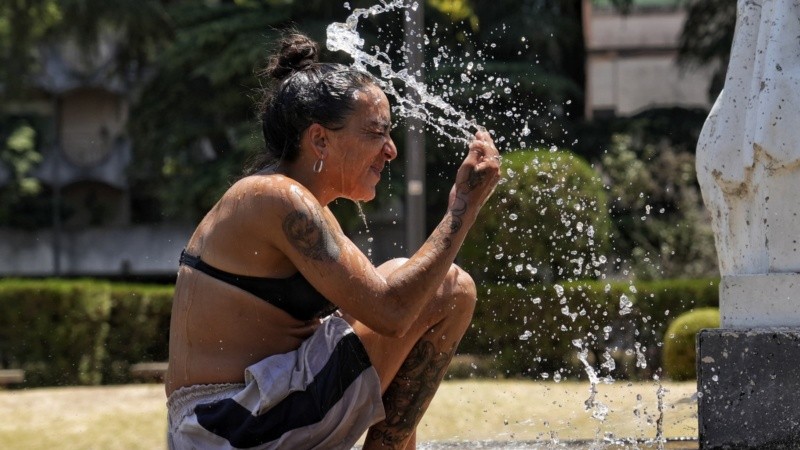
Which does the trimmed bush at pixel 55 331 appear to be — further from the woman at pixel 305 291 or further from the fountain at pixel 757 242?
the woman at pixel 305 291

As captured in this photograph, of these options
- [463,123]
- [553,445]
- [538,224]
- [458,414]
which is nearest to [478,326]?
[538,224]

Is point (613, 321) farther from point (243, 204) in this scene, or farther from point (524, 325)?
point (243, 204)

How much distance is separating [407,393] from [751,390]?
109 centimetres

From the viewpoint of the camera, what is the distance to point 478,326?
1213 centimetres

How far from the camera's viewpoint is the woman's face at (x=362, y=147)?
335 centimetres

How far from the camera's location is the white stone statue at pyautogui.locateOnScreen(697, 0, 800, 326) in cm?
398

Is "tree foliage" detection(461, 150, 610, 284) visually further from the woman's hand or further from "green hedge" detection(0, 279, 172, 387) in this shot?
the woman's hand

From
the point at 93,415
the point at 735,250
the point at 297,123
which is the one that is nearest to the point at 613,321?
the point at 93,415

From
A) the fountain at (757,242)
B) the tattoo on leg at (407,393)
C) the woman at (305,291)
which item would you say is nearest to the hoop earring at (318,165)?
the woman at (305,291)

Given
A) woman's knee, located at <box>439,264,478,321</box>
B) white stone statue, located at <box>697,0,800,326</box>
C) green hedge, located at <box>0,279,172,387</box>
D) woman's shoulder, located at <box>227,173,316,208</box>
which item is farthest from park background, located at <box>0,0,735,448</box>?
woman's knee, located at <box>439,264,478,321</box>

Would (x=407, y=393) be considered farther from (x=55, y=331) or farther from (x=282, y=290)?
(x=55, y=331)

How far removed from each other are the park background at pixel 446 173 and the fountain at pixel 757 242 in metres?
0.63

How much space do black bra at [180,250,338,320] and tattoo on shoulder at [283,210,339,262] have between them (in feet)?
0.54

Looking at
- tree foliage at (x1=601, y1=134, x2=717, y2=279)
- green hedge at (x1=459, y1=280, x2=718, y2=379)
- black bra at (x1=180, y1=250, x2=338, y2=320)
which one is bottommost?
tree foliage at (x1=601, y1=134, x2=717, y2=279)
